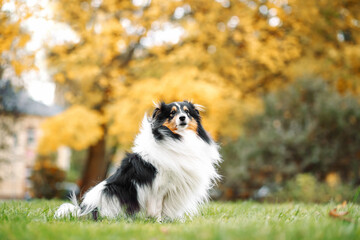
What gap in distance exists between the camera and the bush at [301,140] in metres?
Result: 10.3

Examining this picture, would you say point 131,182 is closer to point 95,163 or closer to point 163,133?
point 163,133

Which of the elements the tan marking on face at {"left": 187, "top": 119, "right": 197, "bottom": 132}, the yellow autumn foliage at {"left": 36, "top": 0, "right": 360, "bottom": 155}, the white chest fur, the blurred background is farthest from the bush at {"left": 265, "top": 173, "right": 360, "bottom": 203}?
the tan marking on face at {"left": 187, "top": 119, "right": 197, "bottom": 132}

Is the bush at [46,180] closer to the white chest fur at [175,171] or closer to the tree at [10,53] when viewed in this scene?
the tree at [10,53]

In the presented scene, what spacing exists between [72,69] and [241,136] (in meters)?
5.49

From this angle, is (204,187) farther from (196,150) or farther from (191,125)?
(191,125)

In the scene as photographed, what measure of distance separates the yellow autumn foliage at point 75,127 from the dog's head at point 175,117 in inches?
259

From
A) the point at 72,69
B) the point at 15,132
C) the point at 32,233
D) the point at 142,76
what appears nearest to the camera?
the point at 32,233

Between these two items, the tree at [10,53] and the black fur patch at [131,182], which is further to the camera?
the tree at [10,53]

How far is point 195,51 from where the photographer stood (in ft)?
33.9

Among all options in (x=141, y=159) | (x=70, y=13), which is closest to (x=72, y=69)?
(x=70, y=13)

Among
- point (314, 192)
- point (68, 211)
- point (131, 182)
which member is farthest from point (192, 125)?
point (314, 192)

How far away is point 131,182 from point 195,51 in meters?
6.88

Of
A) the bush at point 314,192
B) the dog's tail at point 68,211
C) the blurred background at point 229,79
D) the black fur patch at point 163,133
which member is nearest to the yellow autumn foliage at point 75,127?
the blurred background at point 229,79

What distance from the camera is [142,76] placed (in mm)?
10836
